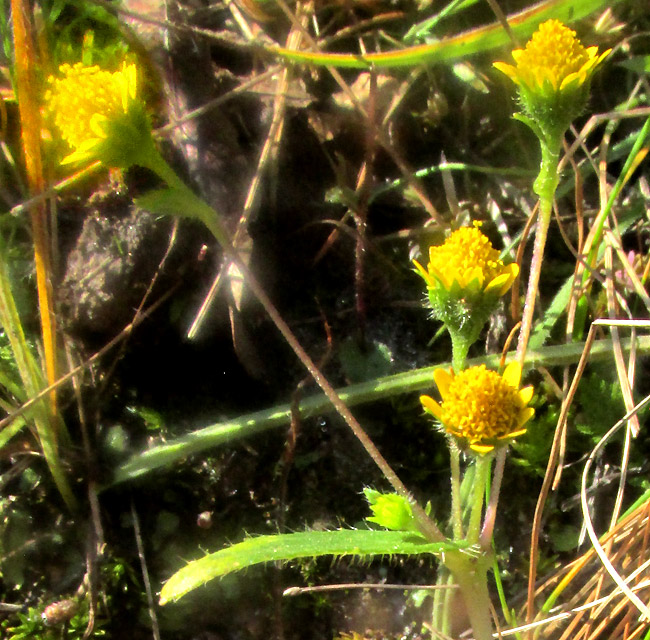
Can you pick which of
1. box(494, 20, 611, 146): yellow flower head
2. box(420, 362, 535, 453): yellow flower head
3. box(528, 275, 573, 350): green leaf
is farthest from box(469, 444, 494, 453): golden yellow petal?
box(494, 20, 611, 146): yellow flower head

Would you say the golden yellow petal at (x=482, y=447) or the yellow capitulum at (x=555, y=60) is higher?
the yellow capitulum at (x=555, y=60)

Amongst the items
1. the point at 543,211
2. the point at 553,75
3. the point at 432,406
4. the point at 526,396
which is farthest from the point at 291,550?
the point at 553,75

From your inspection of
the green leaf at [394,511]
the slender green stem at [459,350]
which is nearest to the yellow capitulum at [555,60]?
the slender green stem at [459,350]

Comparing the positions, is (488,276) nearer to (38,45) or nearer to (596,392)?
(596,392)

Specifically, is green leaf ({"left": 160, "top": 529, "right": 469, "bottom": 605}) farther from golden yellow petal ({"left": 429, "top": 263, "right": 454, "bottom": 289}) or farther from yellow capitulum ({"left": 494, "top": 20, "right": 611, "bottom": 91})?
yellow capitulum ({"left": 494, "top": 20, "right": 611, "bottom": 91})

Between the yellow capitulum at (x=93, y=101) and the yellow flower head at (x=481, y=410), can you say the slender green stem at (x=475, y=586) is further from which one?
the yellow capitulum at (x=93, y=101)

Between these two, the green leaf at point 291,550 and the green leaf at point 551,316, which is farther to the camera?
the green leaf at point 551,316
